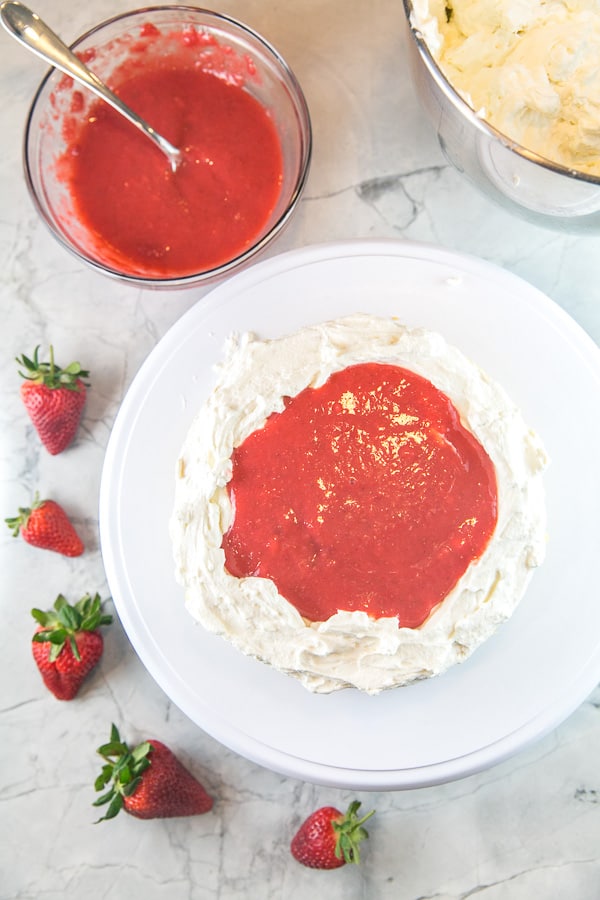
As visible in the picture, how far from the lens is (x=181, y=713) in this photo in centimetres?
225

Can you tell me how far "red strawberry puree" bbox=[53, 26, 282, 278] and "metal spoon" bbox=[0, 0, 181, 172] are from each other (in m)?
0.13

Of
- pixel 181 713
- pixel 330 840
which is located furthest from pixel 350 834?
pixel 181 713

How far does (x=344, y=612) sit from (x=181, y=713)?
2.18 feet

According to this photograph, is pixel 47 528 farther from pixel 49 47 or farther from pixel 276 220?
pixel 49 47

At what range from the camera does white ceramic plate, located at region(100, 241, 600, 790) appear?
2.01 m

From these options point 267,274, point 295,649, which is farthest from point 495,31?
point 295,649

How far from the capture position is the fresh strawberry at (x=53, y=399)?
7.31 ft

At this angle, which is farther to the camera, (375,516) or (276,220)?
(276,220)

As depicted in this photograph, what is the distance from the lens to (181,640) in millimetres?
2064

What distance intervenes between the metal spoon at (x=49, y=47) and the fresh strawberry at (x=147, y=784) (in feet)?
5.41

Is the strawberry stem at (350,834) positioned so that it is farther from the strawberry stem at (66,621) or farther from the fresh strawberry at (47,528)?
the fresh strawberry at (47,528)

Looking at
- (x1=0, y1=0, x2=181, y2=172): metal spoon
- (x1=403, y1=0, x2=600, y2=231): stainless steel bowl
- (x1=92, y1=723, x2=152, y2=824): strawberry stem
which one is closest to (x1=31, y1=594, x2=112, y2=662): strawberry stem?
(x1=92, y1=723, x2=152, y2=824): strawberry stem

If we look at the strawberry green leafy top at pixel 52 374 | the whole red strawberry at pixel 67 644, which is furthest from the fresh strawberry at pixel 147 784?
the strawberry green leafy top at pixel 52 374

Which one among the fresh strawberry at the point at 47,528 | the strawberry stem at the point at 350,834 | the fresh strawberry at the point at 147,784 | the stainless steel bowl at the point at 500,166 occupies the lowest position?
the strawberry stem at the point at 350,834
